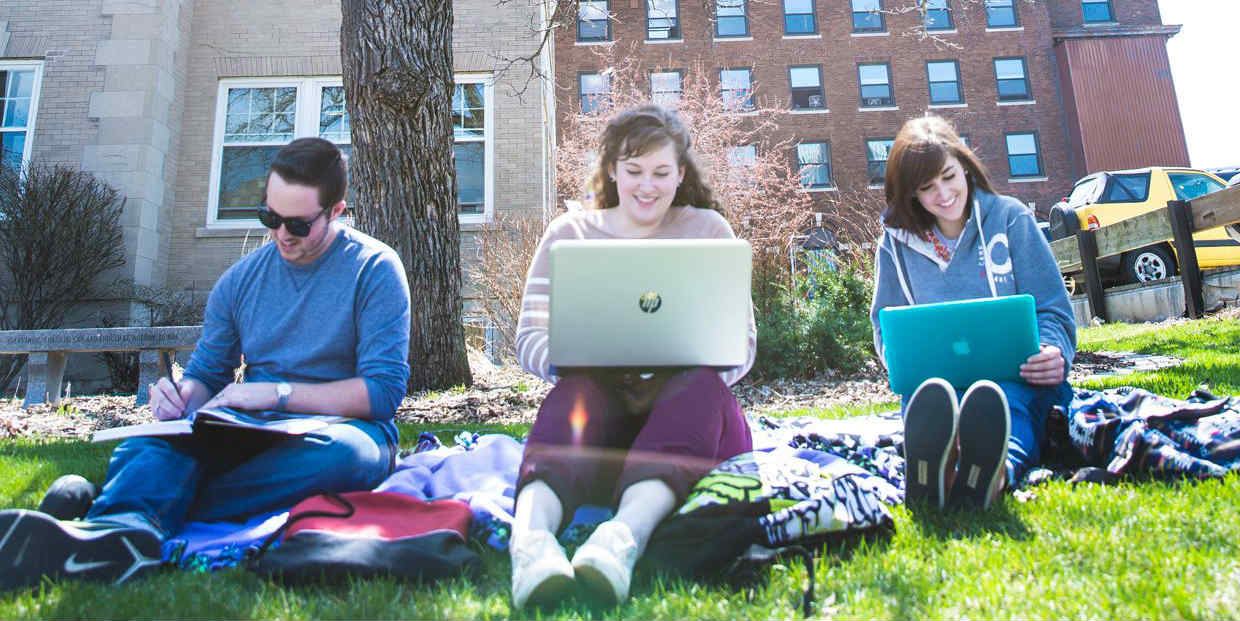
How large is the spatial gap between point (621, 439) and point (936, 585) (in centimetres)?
86

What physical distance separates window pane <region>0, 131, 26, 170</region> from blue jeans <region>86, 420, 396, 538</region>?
365 inches

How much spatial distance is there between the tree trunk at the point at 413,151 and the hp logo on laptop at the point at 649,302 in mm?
3238

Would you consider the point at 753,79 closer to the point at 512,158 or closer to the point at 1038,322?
the point at 512,158

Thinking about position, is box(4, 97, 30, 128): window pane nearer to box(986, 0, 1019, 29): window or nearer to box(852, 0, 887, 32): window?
box(852, 0, 887, 32): window

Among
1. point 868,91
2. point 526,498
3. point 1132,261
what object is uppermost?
point 868,91

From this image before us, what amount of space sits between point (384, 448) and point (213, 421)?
0.51 meters

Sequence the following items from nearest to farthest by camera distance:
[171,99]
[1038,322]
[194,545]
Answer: [194,545]
[1038,322]
[171,99]

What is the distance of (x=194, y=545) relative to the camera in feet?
5.95

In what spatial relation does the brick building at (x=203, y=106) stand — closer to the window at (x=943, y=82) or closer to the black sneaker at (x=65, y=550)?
the black sneaker at (x=65, y=550)

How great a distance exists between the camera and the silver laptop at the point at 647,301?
181 cm

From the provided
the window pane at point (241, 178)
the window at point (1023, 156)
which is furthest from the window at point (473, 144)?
the window at point (1023, 156)

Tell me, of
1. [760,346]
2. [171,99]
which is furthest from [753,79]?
[760,346]

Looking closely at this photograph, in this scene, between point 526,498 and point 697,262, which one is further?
point 697,262

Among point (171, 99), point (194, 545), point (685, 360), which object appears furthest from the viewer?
point (171, 99)
